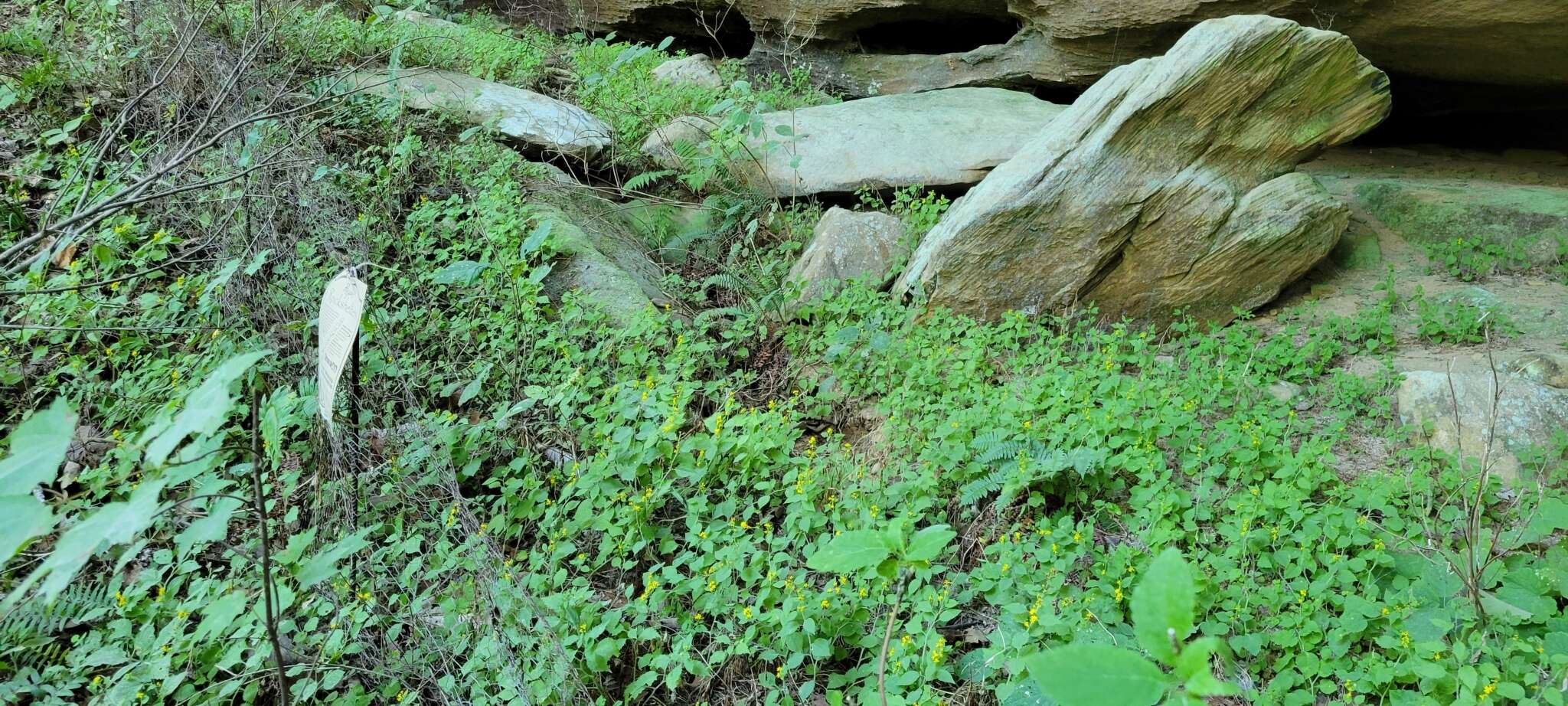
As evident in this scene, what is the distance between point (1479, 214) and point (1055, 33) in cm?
339

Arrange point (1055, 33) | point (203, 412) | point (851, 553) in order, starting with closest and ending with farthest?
A: point (203, 412) < point (851, 553) < point (1055, 33)

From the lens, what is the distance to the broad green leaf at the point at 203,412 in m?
1.08

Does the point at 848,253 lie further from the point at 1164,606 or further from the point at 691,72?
the point at 1164,606

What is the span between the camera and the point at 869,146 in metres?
6.50

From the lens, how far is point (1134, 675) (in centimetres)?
88

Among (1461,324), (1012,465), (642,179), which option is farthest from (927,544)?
(642,179)

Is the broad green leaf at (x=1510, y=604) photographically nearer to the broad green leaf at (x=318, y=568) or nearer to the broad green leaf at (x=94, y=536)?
the broad green leaf at (x=318, y=568)

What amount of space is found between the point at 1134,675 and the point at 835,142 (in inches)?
235

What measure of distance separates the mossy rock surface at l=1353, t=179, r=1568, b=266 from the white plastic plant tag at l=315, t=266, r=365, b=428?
247 inches

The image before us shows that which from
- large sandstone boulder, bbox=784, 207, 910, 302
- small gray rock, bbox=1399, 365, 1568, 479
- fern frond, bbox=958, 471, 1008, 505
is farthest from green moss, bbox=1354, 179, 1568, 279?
fern frond, bbox=958, 471, 1008, 505

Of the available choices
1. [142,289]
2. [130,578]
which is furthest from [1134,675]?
[142,289]

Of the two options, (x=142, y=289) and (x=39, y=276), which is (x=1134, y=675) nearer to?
(x=39, y=276)

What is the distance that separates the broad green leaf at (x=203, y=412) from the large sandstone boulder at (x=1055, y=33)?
651 cm

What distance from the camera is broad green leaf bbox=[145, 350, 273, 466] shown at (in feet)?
3.55
